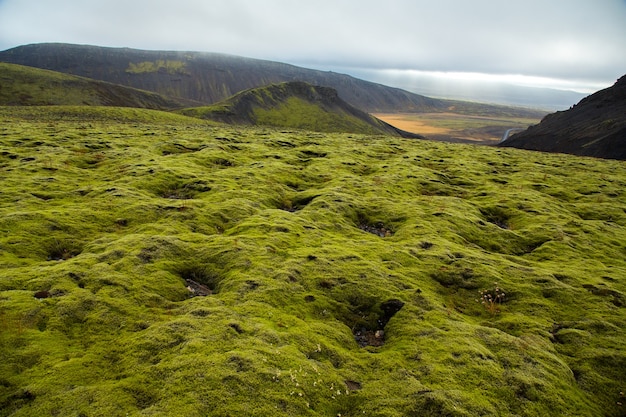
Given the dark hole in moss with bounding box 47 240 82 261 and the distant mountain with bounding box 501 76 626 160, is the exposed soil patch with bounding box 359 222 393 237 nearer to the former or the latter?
the dark hole in moss with bounding box 47 240 82 261

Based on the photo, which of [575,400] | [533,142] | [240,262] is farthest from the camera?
[533,142]

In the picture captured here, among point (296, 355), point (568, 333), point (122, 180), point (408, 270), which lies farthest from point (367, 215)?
point (122, 180)

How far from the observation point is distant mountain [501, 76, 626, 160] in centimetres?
11125

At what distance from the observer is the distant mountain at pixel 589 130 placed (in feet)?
365

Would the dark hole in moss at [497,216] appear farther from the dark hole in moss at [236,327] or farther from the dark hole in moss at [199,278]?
the dark hole in moss at [236,327]

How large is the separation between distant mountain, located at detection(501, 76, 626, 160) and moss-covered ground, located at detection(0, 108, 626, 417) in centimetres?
10542

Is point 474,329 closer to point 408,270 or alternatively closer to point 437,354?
point 437,354

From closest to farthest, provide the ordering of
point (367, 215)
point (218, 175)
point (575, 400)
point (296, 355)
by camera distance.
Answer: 1. point (575, 400)
2. point (296, 355)
3. point (367, 215)
4. point (218, 175)

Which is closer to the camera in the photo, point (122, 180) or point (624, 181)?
point (122, 180)

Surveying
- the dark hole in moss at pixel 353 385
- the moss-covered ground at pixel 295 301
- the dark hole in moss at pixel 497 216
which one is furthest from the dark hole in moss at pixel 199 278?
the dark hole in moss at pixel 497 216

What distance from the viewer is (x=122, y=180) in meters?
28.9

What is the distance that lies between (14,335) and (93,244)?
7.65 meters

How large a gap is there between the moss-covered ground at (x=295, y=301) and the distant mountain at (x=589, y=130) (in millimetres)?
105417

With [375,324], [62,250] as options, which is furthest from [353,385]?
[62,250]
